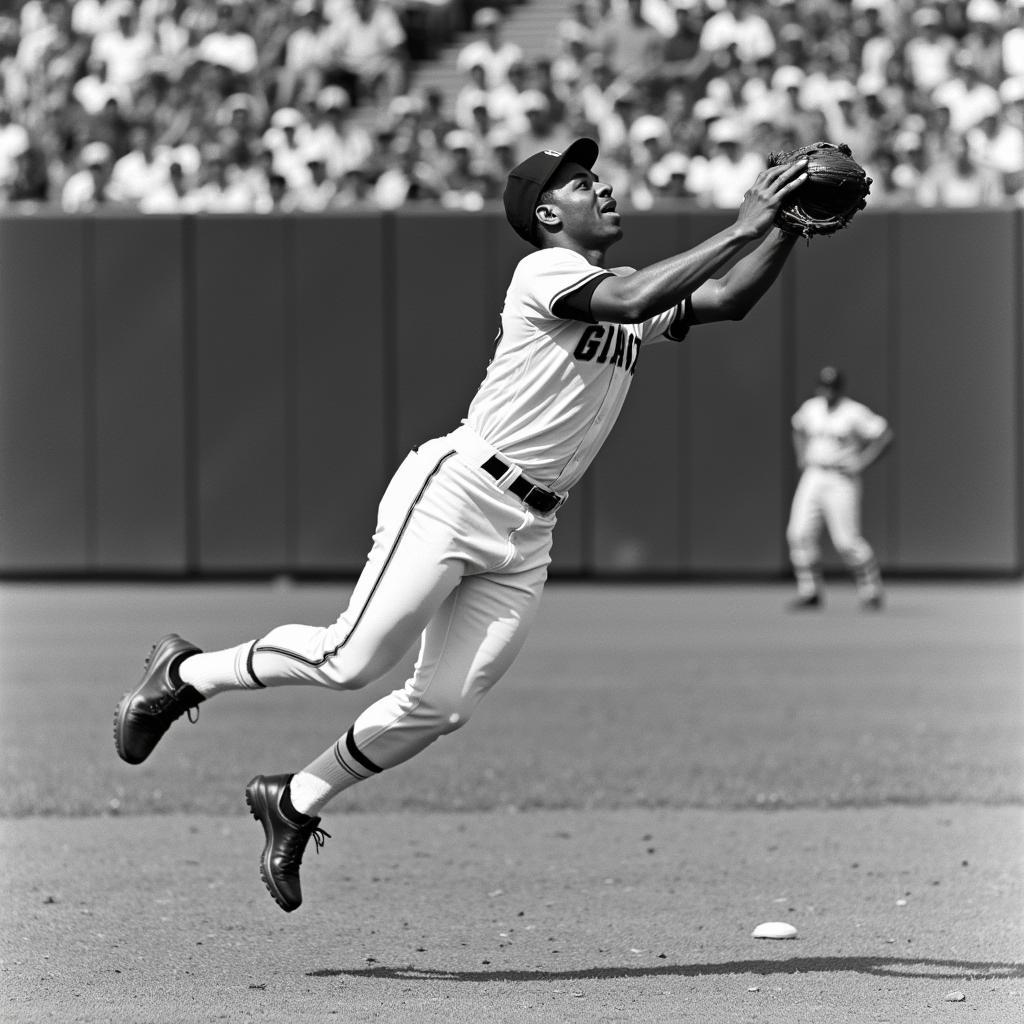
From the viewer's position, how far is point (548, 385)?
4875 millimetres

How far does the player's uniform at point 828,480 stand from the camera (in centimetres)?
1528

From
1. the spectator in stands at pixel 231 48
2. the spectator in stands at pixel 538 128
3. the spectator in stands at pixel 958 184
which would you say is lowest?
the spectator in stands at pixel 958 184

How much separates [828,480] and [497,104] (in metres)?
5.10

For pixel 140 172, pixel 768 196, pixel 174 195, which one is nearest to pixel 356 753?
pixel 768 196

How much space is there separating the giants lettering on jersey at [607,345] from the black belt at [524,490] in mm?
353

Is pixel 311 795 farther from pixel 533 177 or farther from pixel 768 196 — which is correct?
pixel 768 196

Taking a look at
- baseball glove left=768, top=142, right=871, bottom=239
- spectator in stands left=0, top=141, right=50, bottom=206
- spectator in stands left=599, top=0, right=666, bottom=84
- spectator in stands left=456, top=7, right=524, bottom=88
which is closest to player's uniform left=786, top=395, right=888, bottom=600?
spectator in stands left=599, top=0, right=666, bottom=84

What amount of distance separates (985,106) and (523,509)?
42.4 feet

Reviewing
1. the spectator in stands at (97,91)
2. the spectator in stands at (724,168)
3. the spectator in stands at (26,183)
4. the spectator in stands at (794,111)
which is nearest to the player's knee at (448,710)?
the spectator in stands at (724,168)

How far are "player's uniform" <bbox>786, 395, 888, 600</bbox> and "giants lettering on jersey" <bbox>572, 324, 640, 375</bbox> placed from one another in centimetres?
1049

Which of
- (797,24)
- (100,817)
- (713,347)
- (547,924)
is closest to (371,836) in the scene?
(100,817)

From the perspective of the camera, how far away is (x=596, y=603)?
16.0 metres

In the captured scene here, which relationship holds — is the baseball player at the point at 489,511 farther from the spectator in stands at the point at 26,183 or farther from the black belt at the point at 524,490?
the spectator in stands at the point at 26,183

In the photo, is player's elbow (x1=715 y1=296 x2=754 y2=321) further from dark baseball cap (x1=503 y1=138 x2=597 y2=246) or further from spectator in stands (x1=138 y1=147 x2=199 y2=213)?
spectator in stands (x1=138 y1=147 x2=199 y2=213)
